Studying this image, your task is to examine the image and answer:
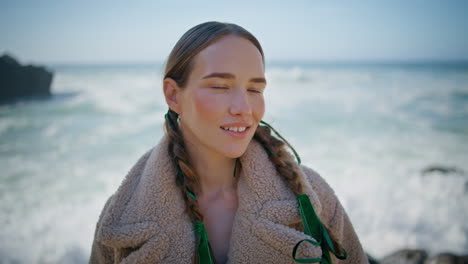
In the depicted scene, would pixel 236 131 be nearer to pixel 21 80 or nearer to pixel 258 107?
pixel 258 107

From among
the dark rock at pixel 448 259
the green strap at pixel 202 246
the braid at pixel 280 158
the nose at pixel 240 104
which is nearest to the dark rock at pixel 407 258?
the dark rock at pixel 448 259

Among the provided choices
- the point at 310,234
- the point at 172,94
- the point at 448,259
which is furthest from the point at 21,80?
the point at 448,259

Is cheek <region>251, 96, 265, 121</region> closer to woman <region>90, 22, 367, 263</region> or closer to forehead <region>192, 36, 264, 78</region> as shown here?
woman <region>90, 22, 367, 263</region>

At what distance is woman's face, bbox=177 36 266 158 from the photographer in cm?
128

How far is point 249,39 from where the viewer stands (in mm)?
1367

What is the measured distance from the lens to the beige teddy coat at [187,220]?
1.26 metres

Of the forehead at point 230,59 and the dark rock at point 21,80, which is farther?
the dark rock at point 21,80

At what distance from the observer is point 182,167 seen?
1.43 metres

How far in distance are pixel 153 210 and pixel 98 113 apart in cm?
1032

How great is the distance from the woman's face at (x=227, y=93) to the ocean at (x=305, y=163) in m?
2.93

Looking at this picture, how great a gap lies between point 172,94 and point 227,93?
35cm

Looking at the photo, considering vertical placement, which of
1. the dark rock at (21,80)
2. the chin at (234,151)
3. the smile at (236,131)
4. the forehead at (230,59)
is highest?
the forehead at (230,59)

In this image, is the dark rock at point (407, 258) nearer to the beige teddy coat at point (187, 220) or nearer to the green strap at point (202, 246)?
the beige teddy coat at point (187, 220)

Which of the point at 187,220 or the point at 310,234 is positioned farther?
the point at 187,220
